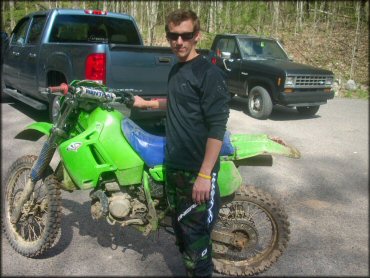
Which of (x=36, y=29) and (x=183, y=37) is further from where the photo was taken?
(x=36, y=29)

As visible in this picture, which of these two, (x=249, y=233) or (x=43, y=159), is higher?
(x=43, y=159)

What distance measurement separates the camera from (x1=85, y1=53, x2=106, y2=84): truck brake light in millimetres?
5719

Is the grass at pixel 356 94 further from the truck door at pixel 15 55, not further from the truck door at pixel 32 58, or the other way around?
the truck door at pixel 15 55

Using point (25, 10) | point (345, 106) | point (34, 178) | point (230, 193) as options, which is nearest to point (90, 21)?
point (34, 178)

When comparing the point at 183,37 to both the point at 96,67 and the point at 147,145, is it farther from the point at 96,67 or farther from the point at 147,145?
the point at 96,67

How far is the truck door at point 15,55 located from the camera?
8.00 m

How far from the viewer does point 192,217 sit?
7.86 ft

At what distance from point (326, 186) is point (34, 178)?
3.48m

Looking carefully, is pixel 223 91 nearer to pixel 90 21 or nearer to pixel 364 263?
pixel 364 263

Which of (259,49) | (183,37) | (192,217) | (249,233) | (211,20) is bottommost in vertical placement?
(249,233)

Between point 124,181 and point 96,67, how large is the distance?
134 inches

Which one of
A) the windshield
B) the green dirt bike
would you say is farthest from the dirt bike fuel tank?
the windshield

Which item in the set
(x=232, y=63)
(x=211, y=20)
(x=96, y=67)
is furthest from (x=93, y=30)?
(x=211, y=20)

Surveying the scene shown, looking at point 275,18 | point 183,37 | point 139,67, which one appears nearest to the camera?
point 183,37
